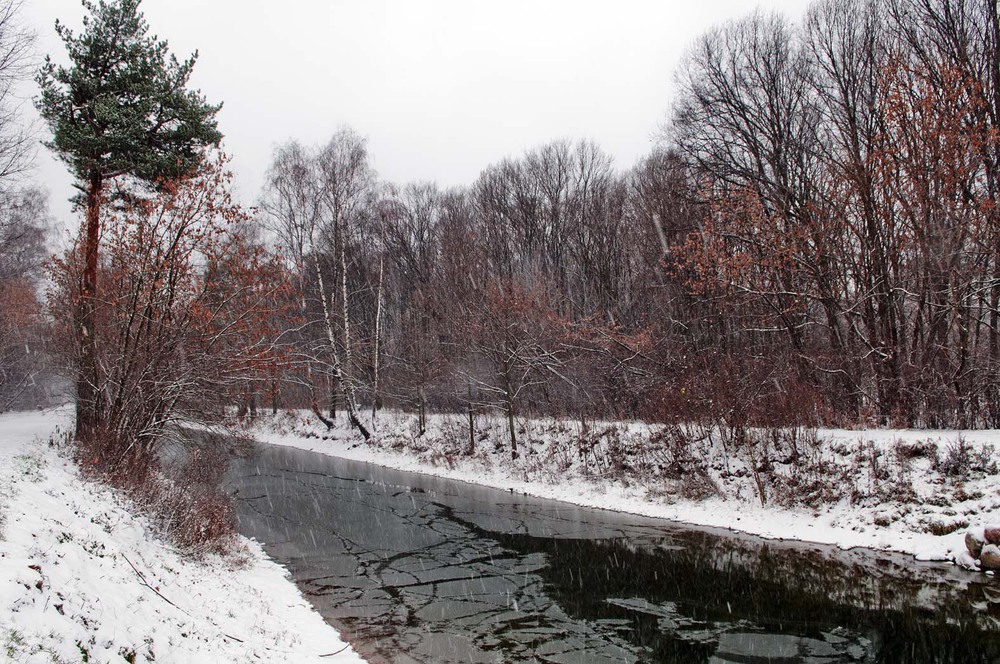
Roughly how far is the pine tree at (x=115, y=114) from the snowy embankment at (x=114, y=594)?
6.40 m

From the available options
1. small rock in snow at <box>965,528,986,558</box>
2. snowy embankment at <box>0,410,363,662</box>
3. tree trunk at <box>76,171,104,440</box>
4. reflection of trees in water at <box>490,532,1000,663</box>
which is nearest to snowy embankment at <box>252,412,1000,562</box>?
small rock in snow at <box>965,528,986,558</box>

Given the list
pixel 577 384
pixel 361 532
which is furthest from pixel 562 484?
pixel 361 532

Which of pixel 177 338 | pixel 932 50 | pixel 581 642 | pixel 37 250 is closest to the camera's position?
pixel 581 642

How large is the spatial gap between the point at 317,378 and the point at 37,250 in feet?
83.5

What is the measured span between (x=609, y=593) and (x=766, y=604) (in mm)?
2490

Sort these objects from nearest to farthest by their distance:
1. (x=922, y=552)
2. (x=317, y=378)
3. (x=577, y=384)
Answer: (x=922, y=552) → (x=577, y=384) → (x=317, y=378)

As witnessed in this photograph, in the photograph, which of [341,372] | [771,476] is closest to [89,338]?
[341,372]

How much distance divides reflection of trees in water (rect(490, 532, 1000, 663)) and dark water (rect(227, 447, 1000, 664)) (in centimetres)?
3

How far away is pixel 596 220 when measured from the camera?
1416 inches

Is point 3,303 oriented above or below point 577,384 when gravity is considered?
above

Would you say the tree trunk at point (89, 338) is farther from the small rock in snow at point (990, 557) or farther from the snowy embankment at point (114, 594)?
the small rock in snow at point (990, 557)

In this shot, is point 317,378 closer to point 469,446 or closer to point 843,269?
point 469,446

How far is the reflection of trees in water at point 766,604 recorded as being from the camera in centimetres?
806

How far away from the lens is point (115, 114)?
14383mm
